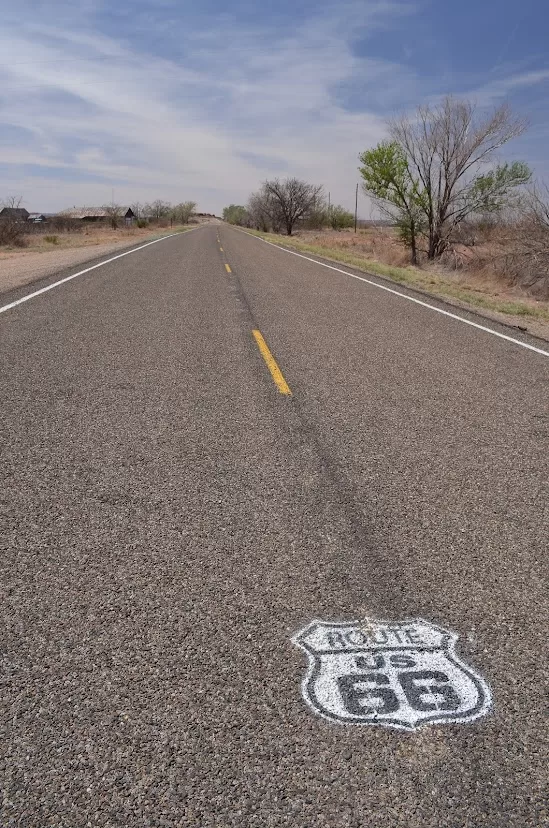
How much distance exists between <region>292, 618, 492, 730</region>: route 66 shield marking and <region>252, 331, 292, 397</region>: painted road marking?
3483 mm

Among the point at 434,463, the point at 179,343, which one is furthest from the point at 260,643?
the point at 179,343

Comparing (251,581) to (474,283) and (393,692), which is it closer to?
(393,692)

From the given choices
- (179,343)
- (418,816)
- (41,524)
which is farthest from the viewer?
(179,343)

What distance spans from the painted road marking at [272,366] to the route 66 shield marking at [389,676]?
11.4 ft

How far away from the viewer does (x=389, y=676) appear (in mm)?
2289

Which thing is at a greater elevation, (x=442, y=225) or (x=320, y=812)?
(x=442, y=225)

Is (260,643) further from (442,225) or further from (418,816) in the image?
(442,225)

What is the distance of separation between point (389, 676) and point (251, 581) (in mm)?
789

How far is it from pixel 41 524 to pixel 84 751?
1575mm

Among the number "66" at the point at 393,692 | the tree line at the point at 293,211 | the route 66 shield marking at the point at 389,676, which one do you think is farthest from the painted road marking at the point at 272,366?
the tree line at the point at 293,211

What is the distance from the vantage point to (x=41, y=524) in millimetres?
3299

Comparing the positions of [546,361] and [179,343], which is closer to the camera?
[546,361]

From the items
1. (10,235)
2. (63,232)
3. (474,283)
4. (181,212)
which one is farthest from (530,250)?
(181,212)

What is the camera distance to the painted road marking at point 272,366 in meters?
6.03
